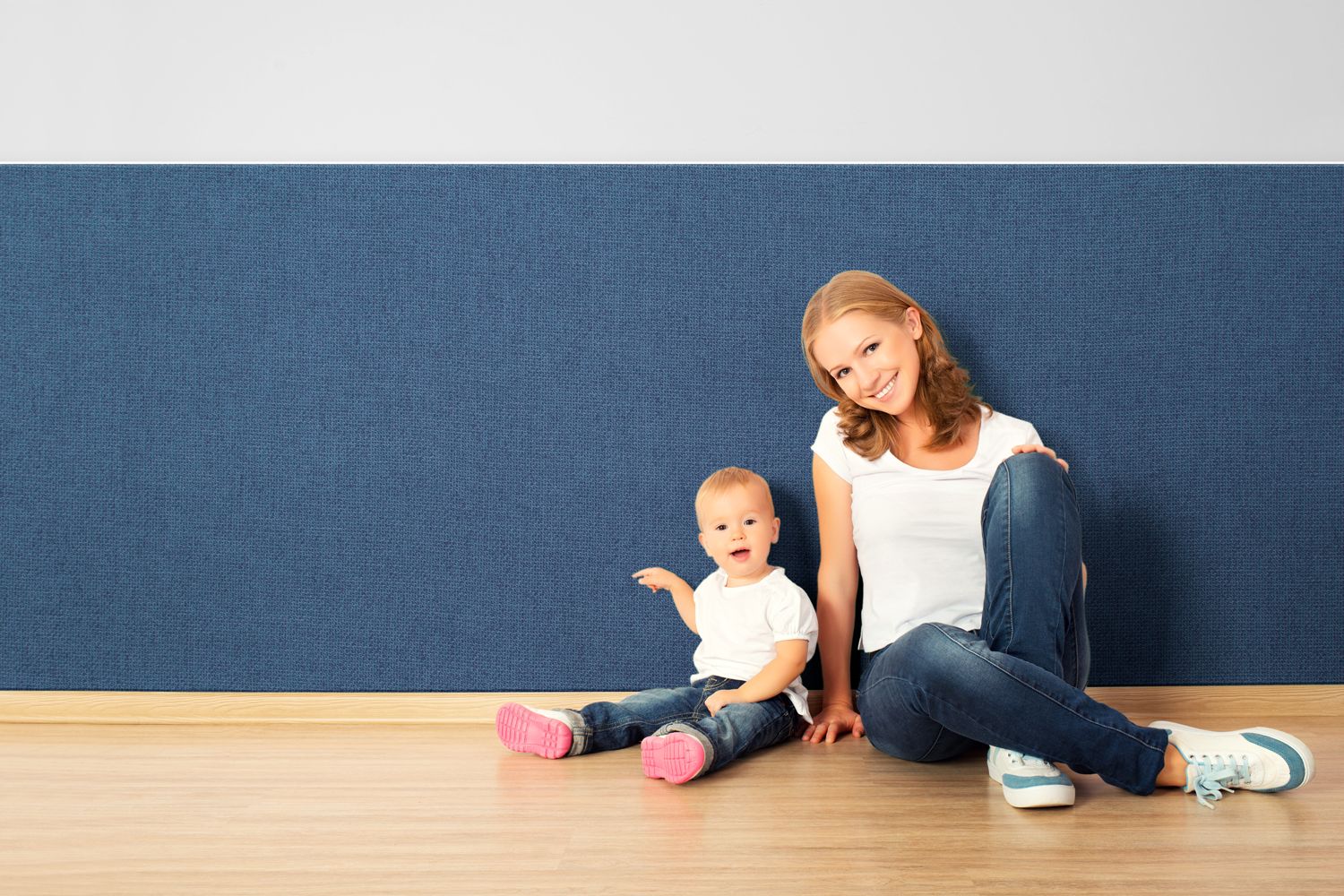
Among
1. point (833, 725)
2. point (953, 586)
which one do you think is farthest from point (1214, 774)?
point (833, 725)

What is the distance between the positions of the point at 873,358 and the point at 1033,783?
608 mm

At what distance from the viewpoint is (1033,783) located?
3.56 feet

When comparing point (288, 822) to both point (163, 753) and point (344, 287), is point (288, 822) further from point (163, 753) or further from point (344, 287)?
point (344, 287)

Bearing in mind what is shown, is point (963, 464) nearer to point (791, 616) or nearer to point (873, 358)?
point (873, 358)

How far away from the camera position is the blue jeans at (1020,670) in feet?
3.57

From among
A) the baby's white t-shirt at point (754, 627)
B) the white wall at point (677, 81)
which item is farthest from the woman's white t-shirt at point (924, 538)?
the white wall at point (677, 81)

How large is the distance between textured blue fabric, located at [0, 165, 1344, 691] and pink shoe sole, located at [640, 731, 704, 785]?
387 mm

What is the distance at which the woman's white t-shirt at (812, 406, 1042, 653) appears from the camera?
4.56ft

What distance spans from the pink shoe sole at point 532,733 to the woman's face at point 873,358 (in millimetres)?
636

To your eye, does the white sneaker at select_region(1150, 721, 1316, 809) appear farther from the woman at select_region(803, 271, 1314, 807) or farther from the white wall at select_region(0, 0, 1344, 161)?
the white wall at select_region(0, 0, 1344, 161)

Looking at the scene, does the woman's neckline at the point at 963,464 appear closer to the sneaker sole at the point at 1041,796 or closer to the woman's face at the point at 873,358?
the woman's face at the point at 873,358

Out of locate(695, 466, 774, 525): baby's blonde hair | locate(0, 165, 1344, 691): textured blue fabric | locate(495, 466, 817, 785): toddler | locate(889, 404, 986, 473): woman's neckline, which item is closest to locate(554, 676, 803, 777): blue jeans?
locate(495, 466, 817, 785): toddler

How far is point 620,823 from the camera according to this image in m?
1.06

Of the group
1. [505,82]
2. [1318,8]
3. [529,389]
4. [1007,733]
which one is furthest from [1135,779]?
[1318,8]
